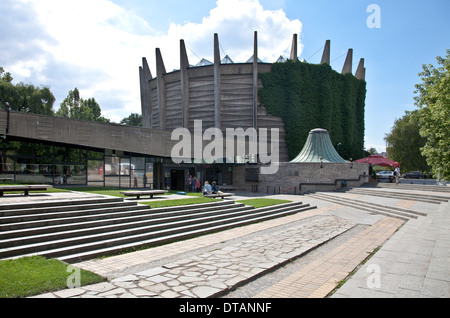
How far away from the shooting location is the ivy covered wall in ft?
130

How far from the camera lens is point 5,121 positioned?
55.4 feet

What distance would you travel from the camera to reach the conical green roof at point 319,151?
27.1 m

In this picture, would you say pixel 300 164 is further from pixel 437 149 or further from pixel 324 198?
pixel 437 149

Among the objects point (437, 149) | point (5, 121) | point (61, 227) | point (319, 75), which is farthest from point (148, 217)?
point (319, 75)

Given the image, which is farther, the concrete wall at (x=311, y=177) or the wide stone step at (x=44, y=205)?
the concrete wall at (x=311, y=177)

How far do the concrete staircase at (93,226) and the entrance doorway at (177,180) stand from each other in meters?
13.6

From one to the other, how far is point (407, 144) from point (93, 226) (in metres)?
48.1

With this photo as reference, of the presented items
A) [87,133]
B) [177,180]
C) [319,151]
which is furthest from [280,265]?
[319,151]

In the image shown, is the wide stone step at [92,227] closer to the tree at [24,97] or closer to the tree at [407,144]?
the tree at [24,97]

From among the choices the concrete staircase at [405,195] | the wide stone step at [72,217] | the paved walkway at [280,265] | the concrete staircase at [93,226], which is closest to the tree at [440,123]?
the concrete staircase at [405,195]

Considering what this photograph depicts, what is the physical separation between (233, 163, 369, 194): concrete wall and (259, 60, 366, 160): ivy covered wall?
12.7m

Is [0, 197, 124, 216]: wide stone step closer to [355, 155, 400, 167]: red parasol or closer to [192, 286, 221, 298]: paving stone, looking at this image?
[192, 286, 221, 298]: paving stone

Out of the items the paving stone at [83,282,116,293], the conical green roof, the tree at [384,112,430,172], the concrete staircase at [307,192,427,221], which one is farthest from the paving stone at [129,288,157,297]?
the tree at [384,112,430,172]
